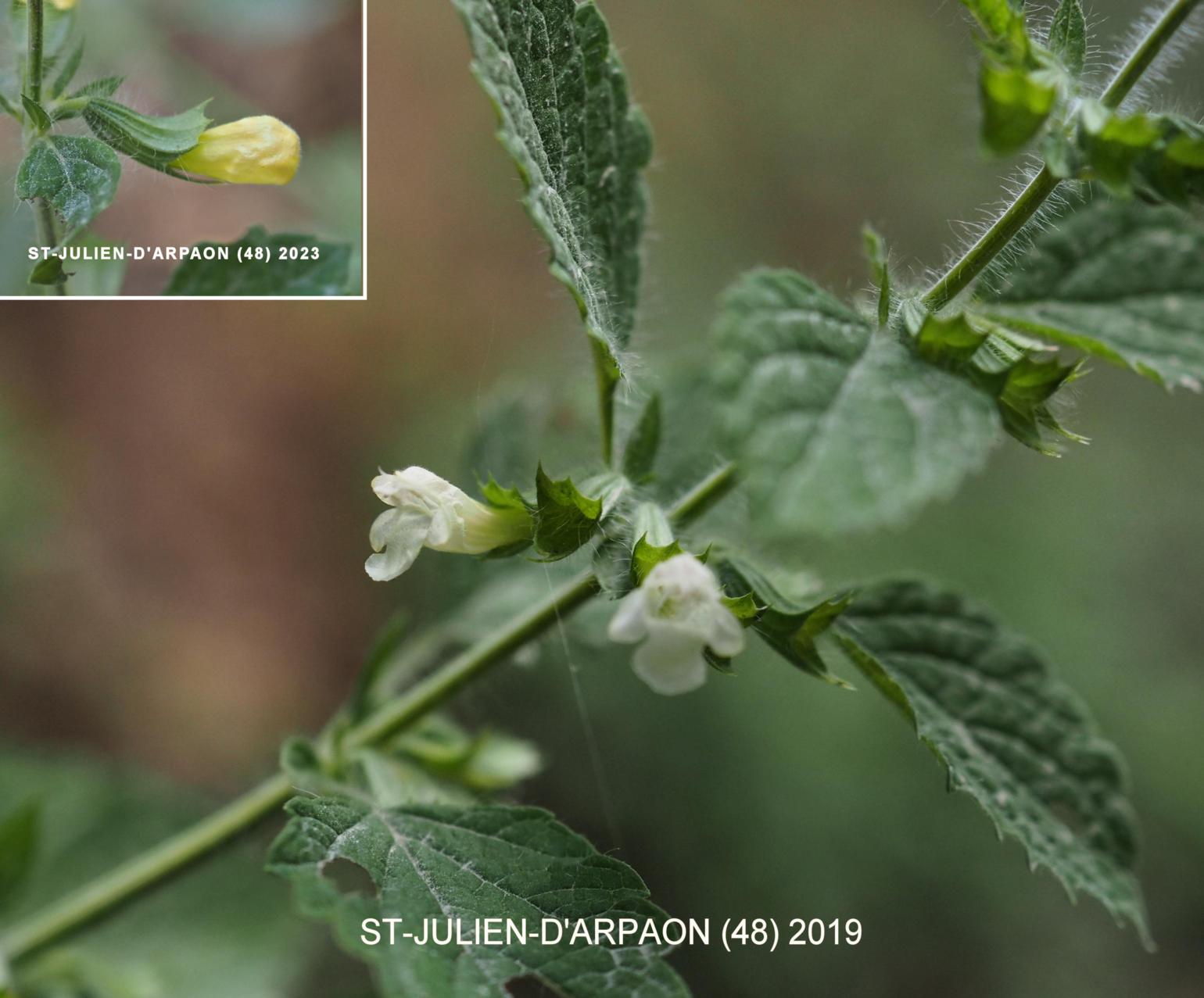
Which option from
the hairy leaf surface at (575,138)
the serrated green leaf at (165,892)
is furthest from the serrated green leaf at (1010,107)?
the serrated green leaf at (165,892)

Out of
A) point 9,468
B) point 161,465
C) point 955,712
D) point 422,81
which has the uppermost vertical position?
point 955,712

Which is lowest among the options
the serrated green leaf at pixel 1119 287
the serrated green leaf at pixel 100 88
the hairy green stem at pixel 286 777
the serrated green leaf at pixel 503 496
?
the hairy green stem at pixel 286 777

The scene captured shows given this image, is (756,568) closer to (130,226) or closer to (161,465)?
(130,226)

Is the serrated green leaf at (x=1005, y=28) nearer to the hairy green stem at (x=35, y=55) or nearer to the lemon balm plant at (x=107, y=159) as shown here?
the lemon balm plant at (x=107, y=159)

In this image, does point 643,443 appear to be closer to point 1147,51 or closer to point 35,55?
point 1147,51

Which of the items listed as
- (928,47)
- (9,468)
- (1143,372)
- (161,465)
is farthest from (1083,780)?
(928,47)

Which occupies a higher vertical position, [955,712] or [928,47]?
[928,47]

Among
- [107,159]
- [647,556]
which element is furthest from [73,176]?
[647,556]
